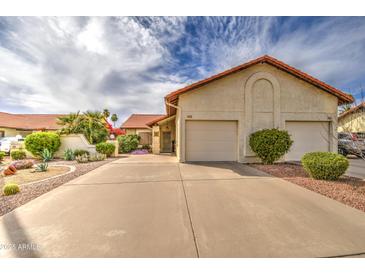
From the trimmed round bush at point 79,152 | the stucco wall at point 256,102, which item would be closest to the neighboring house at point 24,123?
the trimmed round bush at point 79,152

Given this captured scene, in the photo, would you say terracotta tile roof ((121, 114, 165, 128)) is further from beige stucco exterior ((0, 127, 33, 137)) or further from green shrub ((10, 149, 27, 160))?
beige stucco exterior ((0, 127, 33, 137))

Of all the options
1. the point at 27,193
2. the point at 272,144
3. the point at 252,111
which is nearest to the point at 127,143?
the point at 27,193

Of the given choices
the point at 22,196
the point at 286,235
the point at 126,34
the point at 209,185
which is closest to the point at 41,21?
the point at 126,34

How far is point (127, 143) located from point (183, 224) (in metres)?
14.8

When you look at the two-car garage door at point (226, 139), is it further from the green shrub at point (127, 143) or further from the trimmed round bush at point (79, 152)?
the green shrub at point (127, 143)

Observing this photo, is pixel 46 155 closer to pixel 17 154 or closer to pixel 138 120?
pixel 17 154

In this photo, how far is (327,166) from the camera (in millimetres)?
5516

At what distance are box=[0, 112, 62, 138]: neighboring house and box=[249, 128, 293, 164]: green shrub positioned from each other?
952 inches

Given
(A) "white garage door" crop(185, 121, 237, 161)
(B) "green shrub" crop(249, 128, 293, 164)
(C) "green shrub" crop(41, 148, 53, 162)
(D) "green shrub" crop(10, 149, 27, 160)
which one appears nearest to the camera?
(B) "green shrub" crop(249, 128, 293, 164)

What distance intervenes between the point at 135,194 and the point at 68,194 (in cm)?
194

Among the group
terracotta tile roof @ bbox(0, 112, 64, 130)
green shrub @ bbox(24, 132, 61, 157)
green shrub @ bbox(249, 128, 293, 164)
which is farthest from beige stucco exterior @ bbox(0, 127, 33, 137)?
green shrub @ bbox(249, 128, 293, 164)

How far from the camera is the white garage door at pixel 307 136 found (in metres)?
9.91

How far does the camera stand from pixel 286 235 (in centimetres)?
272

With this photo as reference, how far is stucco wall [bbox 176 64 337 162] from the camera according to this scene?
31.2 feet
